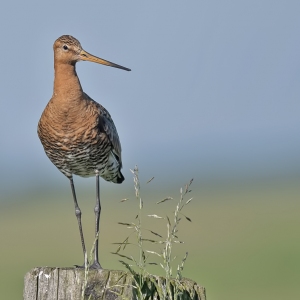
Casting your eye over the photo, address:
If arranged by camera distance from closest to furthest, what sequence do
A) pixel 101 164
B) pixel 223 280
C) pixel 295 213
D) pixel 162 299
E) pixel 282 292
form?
pixel 162 299 < pixel 101 164 < pixel 282 292 < pixel 223 280 < pixel 295 213

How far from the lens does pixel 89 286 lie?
18.7ft

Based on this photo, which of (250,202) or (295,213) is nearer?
(295,213)

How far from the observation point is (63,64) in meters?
9.90

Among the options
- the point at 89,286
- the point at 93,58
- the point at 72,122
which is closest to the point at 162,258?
the point at 89,286

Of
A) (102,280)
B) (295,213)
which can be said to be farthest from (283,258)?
(102,280)

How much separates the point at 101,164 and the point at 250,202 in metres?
28.7

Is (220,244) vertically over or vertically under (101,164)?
under

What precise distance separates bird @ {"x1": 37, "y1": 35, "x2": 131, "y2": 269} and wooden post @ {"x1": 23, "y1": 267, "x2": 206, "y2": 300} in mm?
3802

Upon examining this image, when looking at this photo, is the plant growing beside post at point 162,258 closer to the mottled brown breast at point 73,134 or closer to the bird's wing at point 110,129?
the mottled brown breast at point 73,134

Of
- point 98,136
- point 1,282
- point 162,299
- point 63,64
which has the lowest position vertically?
point 1,282

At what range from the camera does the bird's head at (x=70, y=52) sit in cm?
976

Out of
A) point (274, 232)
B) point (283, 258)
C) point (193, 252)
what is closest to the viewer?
point (283, 258)

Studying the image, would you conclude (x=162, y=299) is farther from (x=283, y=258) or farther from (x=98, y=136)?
(x=283, y=258)

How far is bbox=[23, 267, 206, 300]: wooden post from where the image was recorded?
18.2ft
